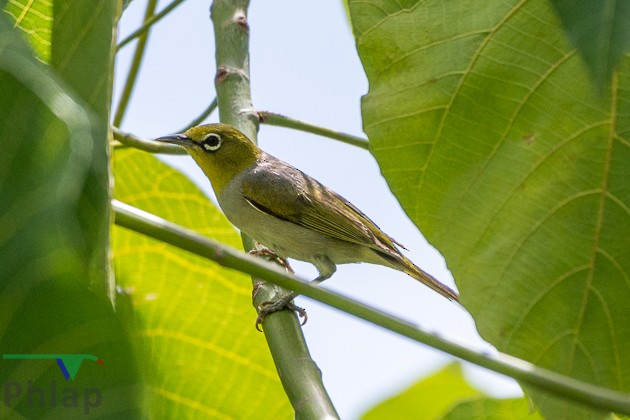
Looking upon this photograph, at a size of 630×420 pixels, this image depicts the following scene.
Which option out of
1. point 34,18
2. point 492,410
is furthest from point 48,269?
point 492,410

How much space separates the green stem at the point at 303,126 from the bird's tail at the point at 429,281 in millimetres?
1481

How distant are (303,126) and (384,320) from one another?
191 centimetres

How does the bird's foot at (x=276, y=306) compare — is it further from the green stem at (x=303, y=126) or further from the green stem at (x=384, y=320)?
the green stem at (x=384, y=320)

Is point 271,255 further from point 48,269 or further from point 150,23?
point 48,269

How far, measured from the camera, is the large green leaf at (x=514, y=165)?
2.38m

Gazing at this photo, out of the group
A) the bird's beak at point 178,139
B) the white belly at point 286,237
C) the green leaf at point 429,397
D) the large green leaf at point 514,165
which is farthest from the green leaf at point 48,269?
the bird's beak at point 178,139

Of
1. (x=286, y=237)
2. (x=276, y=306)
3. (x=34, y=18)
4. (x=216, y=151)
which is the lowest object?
(x=276, y=306)

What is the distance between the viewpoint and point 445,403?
4.25m

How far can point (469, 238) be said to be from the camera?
2531 mm

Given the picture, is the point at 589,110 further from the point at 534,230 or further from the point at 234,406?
the point at 234,406

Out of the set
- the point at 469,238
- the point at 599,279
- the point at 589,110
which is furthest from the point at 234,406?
the point at 589,110

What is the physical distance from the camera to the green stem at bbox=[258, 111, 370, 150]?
10.7ft

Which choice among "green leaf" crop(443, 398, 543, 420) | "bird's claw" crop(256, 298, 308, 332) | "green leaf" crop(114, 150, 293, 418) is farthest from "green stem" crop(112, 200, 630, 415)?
"green leaf" crop(114, 150, 293, 418)

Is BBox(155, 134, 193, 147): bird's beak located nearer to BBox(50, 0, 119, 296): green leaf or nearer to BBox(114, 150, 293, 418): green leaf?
BBox(114, 150, 293, 418): green leaf
